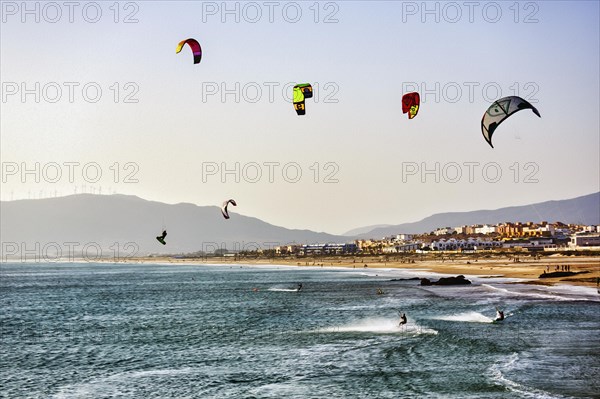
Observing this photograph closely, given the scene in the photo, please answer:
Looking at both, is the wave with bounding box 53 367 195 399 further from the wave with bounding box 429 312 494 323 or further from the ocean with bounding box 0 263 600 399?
the wave with bounding box 429 312 494 323

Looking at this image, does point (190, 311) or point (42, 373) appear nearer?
point (42, 373)

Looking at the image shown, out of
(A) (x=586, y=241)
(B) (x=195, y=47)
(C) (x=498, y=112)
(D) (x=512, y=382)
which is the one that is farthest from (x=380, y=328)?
(A) (x=586, y=241)

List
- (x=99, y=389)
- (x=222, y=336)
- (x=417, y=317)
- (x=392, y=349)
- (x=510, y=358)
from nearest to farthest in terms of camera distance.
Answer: (x=99, y=389) → (x=510, y=358) → (x=392, y=349) → (x=222, y=336) → (x=417, y=317)

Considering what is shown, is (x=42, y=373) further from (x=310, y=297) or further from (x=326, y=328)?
(x=310, y=297)

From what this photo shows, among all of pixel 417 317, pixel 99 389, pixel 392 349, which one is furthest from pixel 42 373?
pixel 417 317

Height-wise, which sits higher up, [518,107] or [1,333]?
[518,107]

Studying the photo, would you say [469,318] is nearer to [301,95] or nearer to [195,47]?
[301,95]

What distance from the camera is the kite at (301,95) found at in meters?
43.3

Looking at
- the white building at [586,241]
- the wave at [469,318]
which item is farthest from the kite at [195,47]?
the white building at [586,241]

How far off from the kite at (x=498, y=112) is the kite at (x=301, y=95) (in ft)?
49.3

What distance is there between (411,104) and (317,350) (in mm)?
20397

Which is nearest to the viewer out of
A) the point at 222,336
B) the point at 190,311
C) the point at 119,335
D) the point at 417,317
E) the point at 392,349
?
the point at 392,349

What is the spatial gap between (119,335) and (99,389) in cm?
1454

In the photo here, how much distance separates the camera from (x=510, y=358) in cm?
2503
